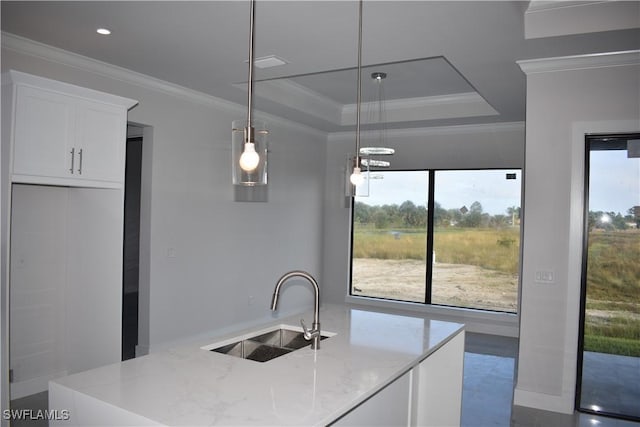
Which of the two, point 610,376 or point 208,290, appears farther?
point 208,290

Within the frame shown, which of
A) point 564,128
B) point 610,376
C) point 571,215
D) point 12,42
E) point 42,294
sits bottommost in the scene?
Answer: point 610,376

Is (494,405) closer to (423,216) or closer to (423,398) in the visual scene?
(423,398)

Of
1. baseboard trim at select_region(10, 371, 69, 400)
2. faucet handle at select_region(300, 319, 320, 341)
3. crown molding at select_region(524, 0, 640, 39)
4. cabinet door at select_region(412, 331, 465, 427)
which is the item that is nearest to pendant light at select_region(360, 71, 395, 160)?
crown molding at select_region(524, 0, 640, 39)

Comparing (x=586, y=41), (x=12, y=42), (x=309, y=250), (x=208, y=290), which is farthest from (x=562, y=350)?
(x=12, y=42)

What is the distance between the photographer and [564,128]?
12.7 feet

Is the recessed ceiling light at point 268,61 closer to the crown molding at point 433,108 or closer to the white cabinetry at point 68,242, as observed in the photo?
the white cabinetry at point 68,242

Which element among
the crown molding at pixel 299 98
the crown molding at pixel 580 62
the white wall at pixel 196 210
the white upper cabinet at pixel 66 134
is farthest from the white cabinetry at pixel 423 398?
the crown molding at pixel 299 98

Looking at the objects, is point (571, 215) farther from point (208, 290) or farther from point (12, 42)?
point (12, 42)

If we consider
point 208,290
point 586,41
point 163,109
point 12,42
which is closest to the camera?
point 586,41

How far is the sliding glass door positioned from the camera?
3693 mm

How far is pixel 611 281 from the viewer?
3.76 metres

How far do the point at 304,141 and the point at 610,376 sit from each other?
4725 mm

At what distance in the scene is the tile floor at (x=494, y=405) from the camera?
12.0ft

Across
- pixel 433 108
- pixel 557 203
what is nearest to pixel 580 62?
pixel 557 203
